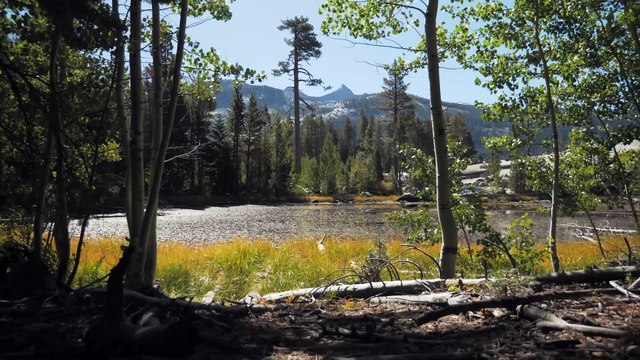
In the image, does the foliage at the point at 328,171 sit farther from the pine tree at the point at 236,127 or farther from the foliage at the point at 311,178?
the pine tree at the point at 236,127

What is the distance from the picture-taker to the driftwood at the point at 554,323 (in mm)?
2760

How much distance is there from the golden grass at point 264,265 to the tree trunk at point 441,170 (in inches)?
44.6

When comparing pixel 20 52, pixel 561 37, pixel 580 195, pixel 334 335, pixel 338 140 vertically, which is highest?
pixel 338 140

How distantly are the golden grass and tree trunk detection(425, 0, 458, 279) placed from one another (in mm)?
1134

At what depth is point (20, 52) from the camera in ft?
16.1

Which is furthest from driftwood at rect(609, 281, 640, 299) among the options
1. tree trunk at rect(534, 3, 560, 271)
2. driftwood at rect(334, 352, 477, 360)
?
tree trunk at rect(534, 3, 560, 271)

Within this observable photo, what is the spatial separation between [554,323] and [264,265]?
854 cm

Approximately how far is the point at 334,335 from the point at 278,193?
4931cm

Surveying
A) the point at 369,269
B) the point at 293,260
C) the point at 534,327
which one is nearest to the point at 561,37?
the point at 369,269

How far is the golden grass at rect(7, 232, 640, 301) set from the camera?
8.71 metres

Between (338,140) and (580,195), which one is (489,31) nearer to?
(580,195)

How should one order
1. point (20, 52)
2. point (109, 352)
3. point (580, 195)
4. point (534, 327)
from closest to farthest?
point (109, 352)
point (534, 327)
point (20, 52)
point (580, 195)

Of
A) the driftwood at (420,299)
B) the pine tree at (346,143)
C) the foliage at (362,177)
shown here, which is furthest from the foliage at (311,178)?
the driftwood at (420,299)

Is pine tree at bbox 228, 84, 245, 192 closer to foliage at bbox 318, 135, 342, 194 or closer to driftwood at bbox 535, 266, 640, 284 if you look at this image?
foliage at bbox 318, 135, 342, 194
